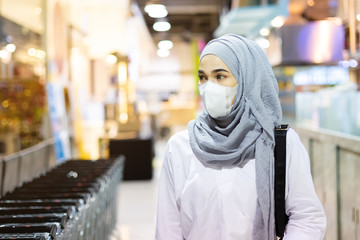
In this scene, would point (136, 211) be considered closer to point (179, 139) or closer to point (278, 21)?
point (278, 21)

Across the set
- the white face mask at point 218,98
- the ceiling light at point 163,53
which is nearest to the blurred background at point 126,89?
the white face mask at point 218,98

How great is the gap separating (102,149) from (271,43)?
4.59 m

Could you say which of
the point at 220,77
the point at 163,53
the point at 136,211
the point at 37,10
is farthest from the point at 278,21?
the point at 163,53

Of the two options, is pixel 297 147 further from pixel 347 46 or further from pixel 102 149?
pixel 102 149

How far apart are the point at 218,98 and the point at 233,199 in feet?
1.23

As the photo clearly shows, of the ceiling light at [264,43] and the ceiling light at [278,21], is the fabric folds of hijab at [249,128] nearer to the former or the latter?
the ceiling light at [278,21]

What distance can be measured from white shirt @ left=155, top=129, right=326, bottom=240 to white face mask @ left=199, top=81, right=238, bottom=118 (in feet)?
0.61

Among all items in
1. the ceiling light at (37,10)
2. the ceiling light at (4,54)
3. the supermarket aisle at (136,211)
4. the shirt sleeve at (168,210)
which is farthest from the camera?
the ceiling light at (37,10)

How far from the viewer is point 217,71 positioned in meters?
1.94

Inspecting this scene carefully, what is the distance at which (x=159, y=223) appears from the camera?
2.00 meters

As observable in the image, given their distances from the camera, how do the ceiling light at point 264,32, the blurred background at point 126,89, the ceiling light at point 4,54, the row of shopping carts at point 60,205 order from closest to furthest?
1. the row of shopping carts at point 60,205
2. the blurred background at point 126,89
3. the ceiling light at point 4,54
4. the ceiling light at point 264,32

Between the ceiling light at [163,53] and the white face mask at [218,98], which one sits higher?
the ceiling light at [163,53]

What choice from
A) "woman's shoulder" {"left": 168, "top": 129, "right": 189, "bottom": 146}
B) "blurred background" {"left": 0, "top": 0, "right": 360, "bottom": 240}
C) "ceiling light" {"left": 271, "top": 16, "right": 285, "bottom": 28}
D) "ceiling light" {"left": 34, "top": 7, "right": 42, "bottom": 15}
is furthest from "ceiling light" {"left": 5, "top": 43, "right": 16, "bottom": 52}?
"woman's shoulder" {"left": 168, "top": 129, "right": 189, "bottom": 146}

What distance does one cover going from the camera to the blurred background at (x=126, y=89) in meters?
4.39
